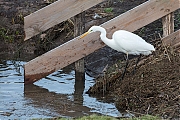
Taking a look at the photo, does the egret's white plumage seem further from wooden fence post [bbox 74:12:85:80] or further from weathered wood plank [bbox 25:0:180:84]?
wooden fence post [bbox 74:12:85:80]

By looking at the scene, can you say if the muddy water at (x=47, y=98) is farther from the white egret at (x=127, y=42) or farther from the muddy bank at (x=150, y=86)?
the white egret at (x=127, y=42)

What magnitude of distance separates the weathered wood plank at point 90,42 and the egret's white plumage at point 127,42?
25 centimetres

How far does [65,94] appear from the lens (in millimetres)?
8969

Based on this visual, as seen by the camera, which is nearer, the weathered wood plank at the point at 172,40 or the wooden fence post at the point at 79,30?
the weathered wood plank at the point at 172,40

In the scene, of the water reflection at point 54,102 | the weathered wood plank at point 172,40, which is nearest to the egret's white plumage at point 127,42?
the weathered wood plank at point 172,40

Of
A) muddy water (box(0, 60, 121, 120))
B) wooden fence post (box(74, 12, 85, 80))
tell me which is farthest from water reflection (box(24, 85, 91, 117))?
wooden fence post (box(74, 12, 85, 80))

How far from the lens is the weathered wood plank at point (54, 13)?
8.63m

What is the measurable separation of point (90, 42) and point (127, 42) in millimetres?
721

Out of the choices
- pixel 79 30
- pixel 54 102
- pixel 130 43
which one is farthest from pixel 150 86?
pixel 79 30

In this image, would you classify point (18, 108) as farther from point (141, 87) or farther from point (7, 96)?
point (141, 87)

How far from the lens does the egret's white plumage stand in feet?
27.3

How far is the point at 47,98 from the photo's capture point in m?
8.66

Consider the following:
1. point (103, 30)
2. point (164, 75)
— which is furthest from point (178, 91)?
point (103, 30)

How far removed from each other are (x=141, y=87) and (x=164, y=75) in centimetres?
50
